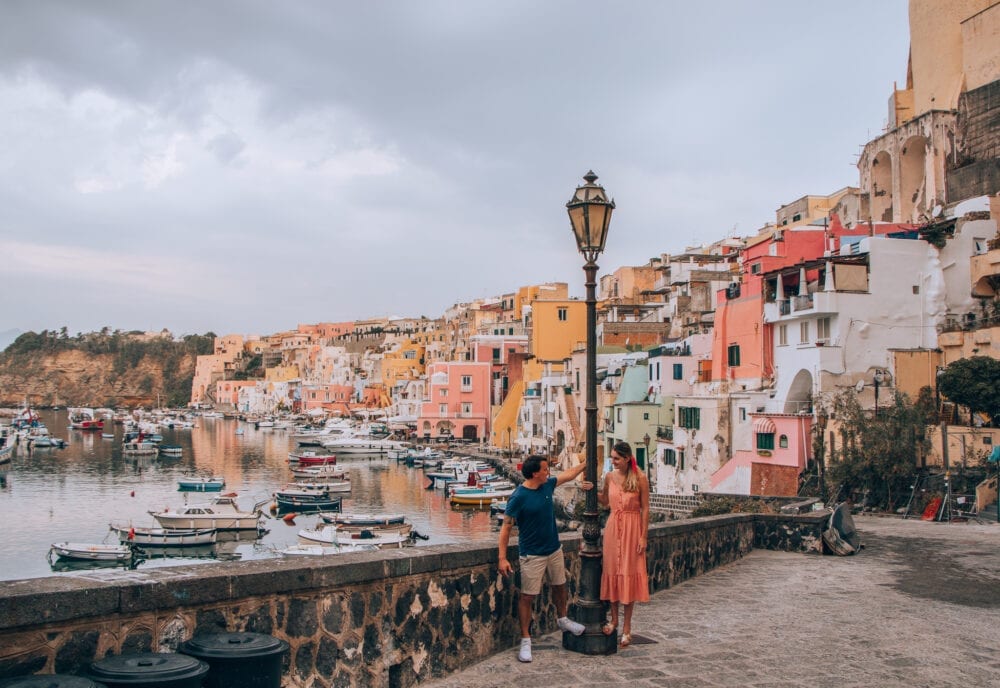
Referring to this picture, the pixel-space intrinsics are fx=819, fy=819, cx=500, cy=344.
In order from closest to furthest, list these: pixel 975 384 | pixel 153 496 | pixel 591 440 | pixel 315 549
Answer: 1. pixel 591 440
2. pixel 975 384
3. pixel 315 549
4. pixel 153 496

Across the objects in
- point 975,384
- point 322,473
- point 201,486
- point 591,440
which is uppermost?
point 975,384

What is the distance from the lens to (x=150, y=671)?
4211 millimetres

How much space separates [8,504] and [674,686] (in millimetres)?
55213

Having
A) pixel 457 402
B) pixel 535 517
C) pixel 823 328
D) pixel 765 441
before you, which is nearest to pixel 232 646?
pixel 535 517

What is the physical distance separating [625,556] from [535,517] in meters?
1.01

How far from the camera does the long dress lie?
7352mm

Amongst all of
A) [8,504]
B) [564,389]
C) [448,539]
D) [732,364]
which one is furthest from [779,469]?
[8,504]

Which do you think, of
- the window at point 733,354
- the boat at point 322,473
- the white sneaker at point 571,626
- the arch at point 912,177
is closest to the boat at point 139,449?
the boat at point 322,473

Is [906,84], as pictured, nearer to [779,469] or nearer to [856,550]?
[779,469]

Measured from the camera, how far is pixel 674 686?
631 cm

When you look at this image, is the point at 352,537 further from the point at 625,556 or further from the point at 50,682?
the point at 50,682

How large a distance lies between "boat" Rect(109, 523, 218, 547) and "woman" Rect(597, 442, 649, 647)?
35686 millimetres

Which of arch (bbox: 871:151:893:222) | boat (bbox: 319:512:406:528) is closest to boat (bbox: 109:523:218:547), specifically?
boat (bbox: 319:512:406:528)

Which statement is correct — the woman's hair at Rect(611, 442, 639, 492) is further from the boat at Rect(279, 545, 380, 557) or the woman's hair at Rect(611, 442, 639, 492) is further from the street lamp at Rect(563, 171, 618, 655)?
the boat at Rect(279, 545, 380, 557)
